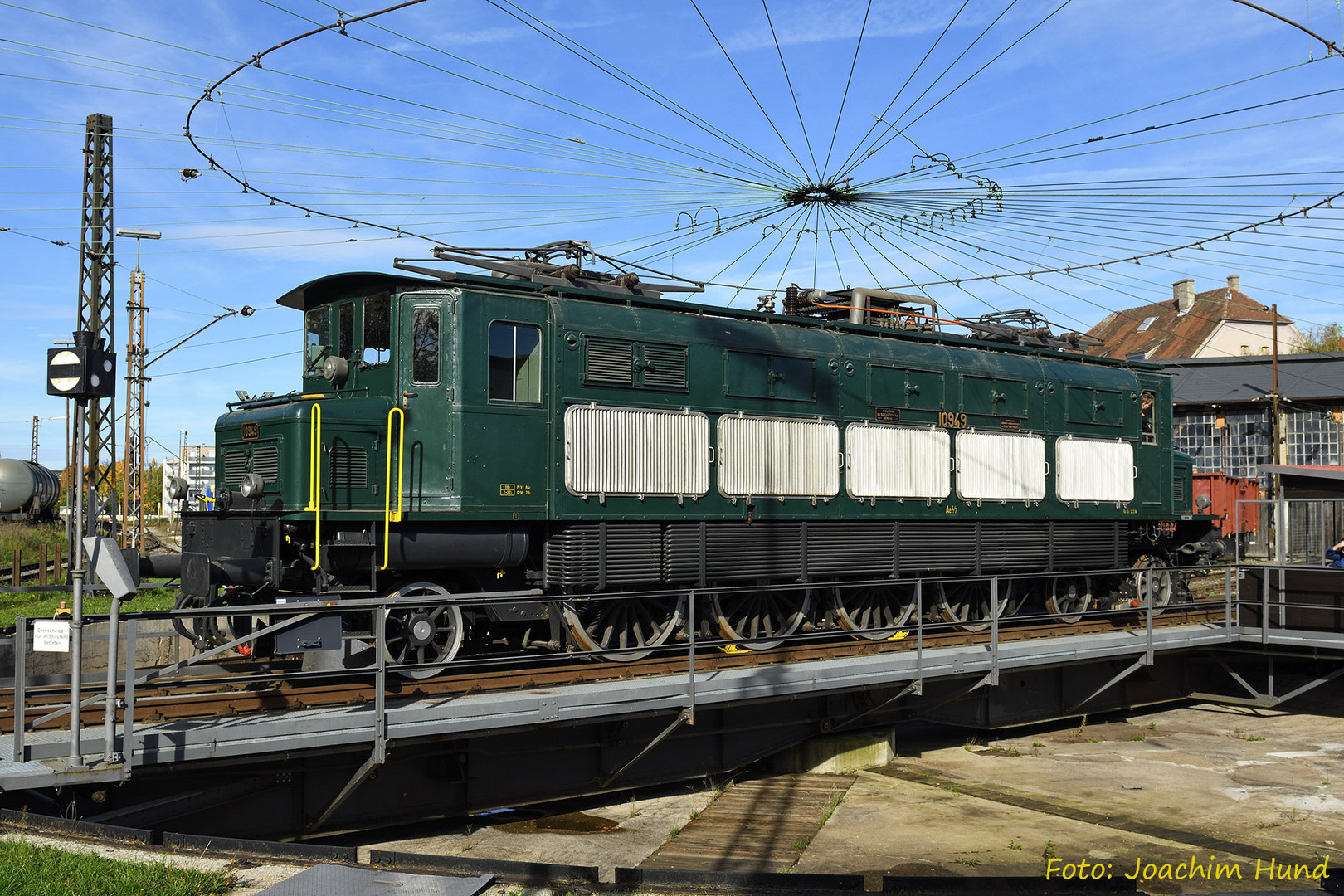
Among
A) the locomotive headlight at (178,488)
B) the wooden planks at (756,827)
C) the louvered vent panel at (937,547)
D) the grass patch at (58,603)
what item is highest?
the locomotive headlight at (178,488)

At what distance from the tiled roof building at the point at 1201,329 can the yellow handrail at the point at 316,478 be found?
55.5 meters

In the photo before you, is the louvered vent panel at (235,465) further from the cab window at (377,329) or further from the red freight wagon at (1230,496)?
the red freight wagon at (1230,496)

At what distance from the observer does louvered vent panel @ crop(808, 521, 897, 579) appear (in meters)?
14.4

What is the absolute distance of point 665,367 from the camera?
1332 cm

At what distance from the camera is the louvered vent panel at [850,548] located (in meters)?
14.4

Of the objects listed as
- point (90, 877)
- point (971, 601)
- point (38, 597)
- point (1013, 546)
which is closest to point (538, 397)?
point (90, 877)

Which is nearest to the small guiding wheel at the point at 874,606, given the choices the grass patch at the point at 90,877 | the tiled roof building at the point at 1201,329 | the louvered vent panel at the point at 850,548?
the louvered vent panel at the point at 850,548

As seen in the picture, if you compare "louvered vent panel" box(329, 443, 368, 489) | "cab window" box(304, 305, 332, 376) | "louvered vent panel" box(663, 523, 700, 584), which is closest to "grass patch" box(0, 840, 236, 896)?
"louvered vent panel" box(329, 443, 368, 489)

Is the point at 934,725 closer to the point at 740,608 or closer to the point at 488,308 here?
the point at 740,608

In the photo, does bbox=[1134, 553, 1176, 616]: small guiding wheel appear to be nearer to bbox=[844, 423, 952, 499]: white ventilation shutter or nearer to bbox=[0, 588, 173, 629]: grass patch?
bbox=[844, 423, 952, 499]: white ventilation shutter

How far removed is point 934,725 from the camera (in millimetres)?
17922

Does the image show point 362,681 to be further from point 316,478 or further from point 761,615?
point 761,615

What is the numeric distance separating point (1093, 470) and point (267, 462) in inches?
522

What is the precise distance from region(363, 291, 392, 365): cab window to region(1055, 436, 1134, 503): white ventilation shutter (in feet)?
36.7
